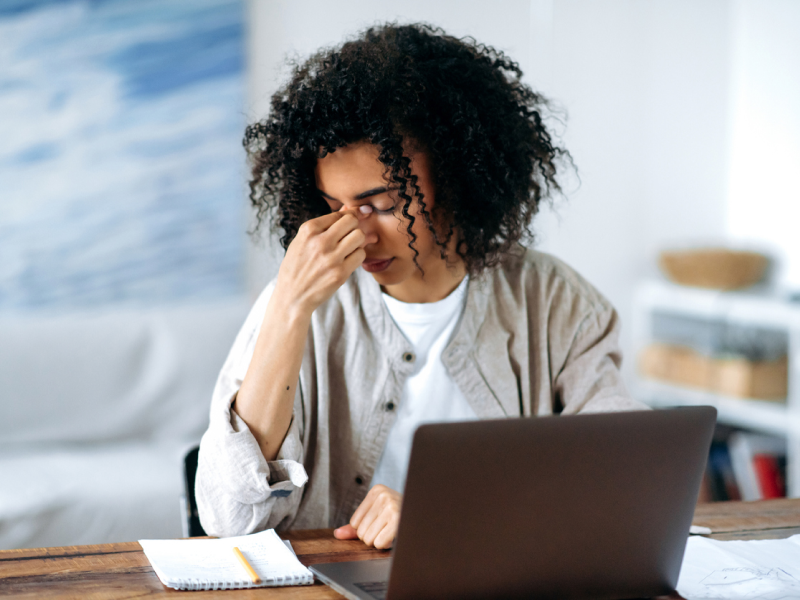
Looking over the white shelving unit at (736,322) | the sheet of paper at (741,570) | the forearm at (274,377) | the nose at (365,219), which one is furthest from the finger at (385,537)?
the white shelving unit at (736,322)

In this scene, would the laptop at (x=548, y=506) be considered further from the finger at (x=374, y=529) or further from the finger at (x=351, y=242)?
the finger at (x=351, y=242)

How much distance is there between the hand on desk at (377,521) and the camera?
1002mm

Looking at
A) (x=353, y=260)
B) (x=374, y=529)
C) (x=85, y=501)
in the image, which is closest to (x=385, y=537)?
(x=374, y=529)

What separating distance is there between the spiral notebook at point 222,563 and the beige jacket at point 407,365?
0.51ft

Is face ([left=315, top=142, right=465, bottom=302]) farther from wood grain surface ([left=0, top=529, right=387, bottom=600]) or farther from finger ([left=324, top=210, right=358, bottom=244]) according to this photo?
wood grain surface ([left=0, top=529, right=387, bottom=600])

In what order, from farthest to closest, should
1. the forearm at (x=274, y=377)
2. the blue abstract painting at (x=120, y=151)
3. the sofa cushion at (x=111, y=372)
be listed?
the blue abstract painting at (x=120, y=151) → the sofa cushion at (x=111, y=372) → the forearm at (x=274, y=377)

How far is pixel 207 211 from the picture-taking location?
9.43 feet

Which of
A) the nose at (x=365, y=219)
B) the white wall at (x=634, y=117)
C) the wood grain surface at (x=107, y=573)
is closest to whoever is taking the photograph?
the wood grain surface at (x=107, y=573)

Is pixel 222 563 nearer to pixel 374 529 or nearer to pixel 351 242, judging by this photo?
pixel 374 529

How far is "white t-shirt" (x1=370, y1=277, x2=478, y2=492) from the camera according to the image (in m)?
1.32

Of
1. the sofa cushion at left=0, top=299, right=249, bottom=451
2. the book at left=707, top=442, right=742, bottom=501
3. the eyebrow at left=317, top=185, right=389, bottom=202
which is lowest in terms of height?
the book at left=707, top=442, right=742, bottom=501

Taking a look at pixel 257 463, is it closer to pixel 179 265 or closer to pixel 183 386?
pixel 183 386

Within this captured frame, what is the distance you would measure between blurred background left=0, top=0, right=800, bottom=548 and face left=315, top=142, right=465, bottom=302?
41.1 inches

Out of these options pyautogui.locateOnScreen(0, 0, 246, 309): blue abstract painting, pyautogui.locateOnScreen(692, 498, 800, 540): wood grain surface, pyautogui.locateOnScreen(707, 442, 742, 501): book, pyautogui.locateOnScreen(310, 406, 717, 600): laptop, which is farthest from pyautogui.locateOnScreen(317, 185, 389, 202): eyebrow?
pyautogui.locateOnScreen(707, 442, 742, 501): book
